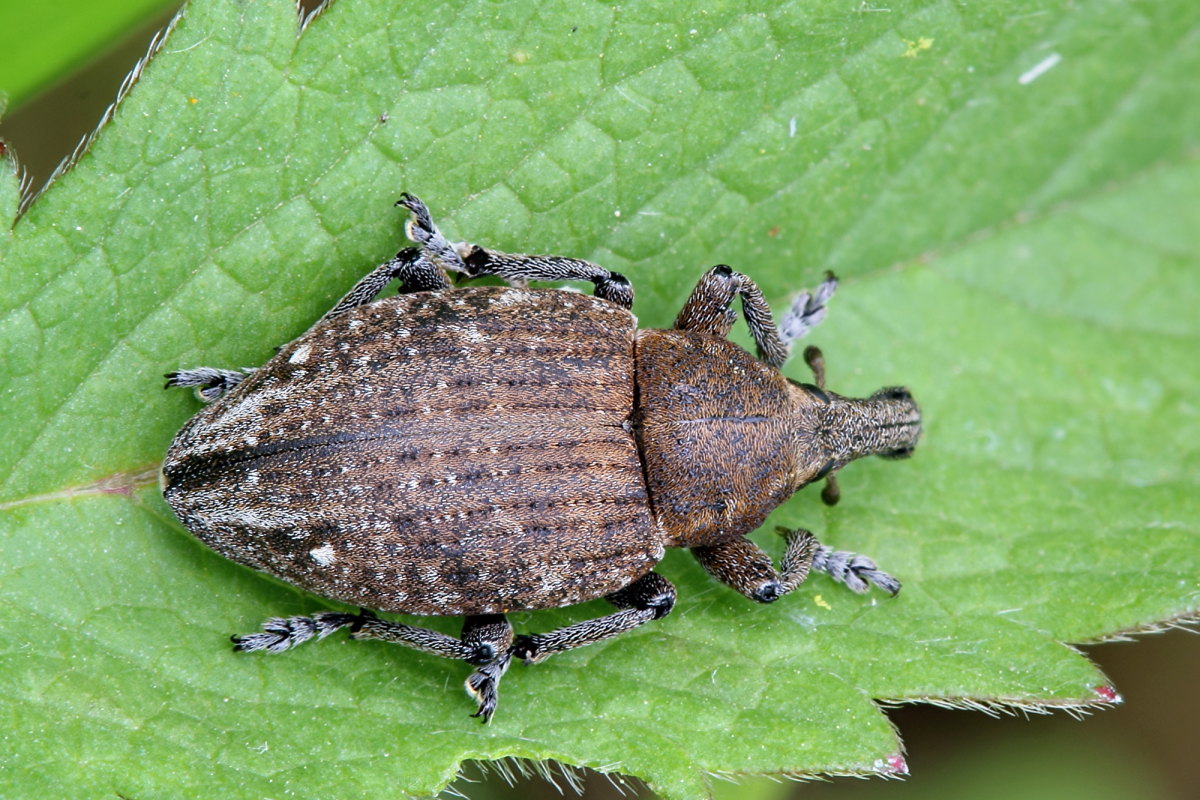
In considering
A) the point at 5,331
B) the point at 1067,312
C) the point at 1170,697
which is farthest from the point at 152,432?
the point at 1170,697

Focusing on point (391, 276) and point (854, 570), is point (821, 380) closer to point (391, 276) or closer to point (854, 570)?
point (854, 570)

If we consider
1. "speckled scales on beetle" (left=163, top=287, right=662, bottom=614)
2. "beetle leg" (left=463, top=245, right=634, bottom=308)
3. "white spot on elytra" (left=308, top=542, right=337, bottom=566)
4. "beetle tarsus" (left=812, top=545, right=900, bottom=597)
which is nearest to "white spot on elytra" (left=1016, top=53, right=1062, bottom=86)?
"beetle leg" (left=463, top=245, right=634, bottom=308)

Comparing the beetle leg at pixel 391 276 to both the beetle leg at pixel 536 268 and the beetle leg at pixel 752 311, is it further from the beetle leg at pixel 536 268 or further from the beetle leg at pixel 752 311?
the beetle leg at pixel 752 311

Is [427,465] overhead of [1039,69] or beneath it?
overhead

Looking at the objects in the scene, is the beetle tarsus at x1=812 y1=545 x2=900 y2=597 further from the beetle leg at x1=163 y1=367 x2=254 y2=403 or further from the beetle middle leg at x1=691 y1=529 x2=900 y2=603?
the beetle leg at x1=163 y1=367 x2=254 y2=403

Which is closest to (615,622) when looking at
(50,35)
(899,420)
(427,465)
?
(427,465)

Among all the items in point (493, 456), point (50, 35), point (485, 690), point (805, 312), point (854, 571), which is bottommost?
point (854, 571)

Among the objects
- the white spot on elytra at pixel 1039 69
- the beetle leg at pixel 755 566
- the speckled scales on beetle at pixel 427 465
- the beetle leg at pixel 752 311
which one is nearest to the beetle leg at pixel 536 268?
the speckled scales on beetle at pixel 427 465
